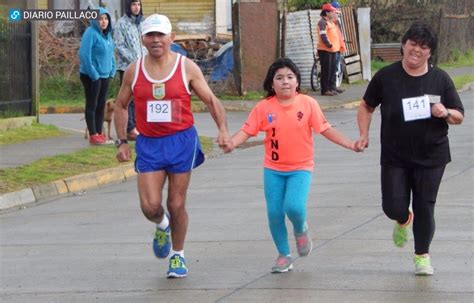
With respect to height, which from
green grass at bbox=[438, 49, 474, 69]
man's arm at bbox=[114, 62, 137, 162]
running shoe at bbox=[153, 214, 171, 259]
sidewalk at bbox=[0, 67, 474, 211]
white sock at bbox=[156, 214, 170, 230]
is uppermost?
man's arm at bbox=[114, 62, 137, 162]

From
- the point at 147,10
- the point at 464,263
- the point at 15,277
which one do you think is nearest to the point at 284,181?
the point at 464,263

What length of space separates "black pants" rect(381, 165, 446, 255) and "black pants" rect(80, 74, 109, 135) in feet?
29.2

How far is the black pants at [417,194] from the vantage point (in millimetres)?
8211

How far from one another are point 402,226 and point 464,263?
579 mm

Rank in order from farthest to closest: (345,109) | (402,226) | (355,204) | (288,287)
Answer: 1. (345,109)
2. (355,204)
3. (402,226)
4. (288,287)

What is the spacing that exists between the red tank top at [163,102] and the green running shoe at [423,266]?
1.89m

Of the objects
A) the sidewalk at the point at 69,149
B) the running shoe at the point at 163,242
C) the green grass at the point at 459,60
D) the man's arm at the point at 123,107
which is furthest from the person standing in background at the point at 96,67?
the green grass at the point at 459,60

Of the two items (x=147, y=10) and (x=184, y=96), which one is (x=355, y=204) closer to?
(x=184, y=96)

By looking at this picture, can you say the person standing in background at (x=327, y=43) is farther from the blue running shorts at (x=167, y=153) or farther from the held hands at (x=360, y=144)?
the blue running shorts at (x=167, y=153)

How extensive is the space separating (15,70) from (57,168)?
4.77m

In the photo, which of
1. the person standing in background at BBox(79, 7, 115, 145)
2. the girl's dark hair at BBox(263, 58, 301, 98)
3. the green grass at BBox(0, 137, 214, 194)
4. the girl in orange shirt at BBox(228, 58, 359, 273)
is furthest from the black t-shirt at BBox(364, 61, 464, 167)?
the person standing in background at BBox(79, 7, 115, 145)

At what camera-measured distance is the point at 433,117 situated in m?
8.10

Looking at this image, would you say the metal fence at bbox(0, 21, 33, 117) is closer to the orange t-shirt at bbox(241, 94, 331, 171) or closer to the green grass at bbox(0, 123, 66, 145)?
the green grass at bbox(0, 123, 66, 145)

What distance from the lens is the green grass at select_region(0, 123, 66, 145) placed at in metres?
17.6
